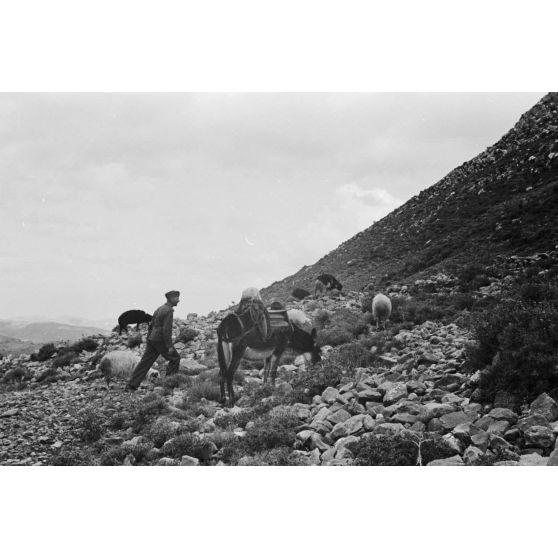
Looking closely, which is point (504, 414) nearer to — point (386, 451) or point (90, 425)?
point (386, 451)

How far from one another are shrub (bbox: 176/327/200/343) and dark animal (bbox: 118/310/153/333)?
0.70 m

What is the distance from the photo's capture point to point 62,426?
800 cm

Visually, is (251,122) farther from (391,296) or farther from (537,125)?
(537,125)

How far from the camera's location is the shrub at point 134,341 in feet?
32.0

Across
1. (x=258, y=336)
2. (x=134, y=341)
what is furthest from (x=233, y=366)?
(x=134, y=341)

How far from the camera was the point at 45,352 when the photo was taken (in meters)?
11.5

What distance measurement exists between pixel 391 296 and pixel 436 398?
3.44 metres

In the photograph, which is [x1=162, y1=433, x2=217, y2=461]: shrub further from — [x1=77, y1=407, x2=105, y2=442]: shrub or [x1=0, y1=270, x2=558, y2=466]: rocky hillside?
[x1=77, y1=407, x2=105, y2=442]: shrub

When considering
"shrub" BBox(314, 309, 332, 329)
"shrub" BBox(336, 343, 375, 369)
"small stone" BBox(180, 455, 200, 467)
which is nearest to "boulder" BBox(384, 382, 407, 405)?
"shrub" BBox(336, 343, 375, 369)

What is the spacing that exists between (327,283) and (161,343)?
4080 mm

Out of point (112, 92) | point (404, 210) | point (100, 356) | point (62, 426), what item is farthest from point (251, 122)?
point (62, 426)

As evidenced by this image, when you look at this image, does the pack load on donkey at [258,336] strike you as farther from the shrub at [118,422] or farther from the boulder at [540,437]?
the boulder at [540,437]

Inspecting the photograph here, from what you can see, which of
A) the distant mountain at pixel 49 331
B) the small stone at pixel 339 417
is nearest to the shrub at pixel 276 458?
the small stone at pixel 339 417

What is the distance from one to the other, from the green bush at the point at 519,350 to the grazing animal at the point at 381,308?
6.99 ft
